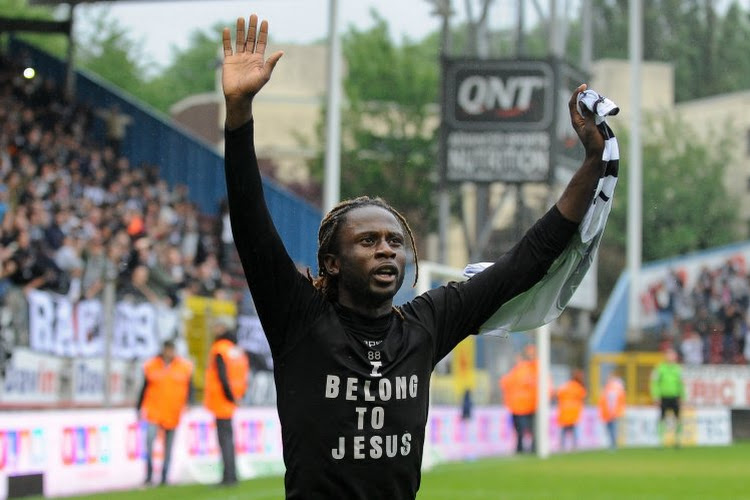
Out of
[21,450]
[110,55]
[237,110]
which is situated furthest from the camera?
[110,55]

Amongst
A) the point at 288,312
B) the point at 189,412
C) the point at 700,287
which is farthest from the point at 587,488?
the point at 700,287

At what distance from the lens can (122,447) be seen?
17.3m

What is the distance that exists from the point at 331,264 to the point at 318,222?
30.9 metres

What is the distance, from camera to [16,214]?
67.4ft

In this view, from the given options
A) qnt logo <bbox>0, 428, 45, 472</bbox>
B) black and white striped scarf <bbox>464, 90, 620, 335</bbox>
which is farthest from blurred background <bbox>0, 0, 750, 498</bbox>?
black and white striped scarf <bbox>464, 90, 620, 335</bbox>

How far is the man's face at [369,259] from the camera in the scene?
457 cm

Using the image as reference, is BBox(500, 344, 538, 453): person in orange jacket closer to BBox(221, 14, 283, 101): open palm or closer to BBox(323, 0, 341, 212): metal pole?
BBox(323, 0, 341, 212): metal pole

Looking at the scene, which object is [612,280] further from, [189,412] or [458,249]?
[189,412]

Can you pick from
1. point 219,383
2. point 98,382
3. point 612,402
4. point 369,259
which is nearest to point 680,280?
point 612,402

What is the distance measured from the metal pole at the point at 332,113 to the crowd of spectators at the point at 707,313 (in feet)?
48.8

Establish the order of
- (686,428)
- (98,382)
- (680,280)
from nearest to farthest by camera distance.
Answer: (98,382), (686,428), (680,280)

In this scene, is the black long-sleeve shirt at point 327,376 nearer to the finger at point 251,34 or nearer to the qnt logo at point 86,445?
the finger at point 251,34

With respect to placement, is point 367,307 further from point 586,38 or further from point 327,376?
point 586,38

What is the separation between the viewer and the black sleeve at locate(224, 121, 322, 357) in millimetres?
4414
